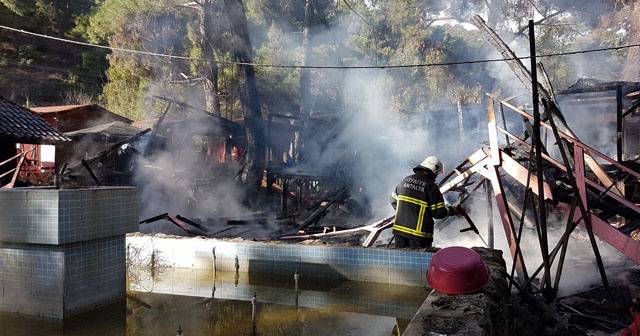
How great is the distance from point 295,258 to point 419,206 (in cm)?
191

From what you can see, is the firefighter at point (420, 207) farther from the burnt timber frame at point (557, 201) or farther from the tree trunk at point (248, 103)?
the tree trunk at point (248, 103)

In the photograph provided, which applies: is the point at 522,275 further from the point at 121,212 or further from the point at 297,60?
the point at 297,60

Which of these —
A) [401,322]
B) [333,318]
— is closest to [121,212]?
[333,318]

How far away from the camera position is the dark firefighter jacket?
6.23 m

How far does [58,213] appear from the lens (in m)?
4.30

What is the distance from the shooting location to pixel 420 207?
629 centimetres

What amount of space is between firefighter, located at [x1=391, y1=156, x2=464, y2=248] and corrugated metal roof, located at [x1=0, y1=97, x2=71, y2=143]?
13.3 metres

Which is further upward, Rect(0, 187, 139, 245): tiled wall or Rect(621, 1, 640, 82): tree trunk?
Rect(621, 1, 640, 82): tree trunk

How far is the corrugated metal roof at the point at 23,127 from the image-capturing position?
14.5 meters

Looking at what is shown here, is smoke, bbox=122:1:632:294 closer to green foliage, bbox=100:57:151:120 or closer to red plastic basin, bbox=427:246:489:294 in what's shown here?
red plastic basin, bbox=427:246:489:294

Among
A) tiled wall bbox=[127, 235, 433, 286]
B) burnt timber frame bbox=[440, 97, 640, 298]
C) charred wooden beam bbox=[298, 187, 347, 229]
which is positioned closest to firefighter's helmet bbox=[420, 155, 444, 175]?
burnt timber frame bbox=[440, 97, 640, 298]

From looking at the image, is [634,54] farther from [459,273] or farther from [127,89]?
[127,89]

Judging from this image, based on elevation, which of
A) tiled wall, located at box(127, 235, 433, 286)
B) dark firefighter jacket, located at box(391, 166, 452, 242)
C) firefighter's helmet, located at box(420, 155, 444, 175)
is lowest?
tiled wall, located at box(127, 235, 433, 286)

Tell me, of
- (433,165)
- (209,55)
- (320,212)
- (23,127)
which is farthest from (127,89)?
(433,165)
